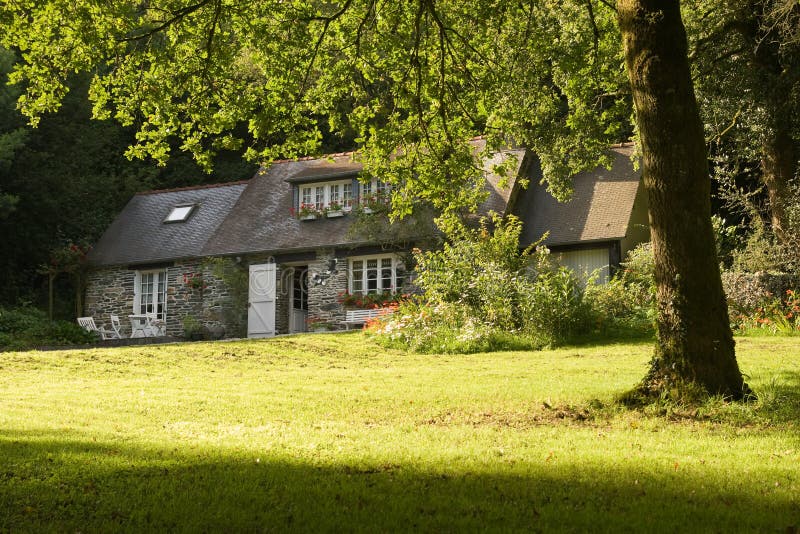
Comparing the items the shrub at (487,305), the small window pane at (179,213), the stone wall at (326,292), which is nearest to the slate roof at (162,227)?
the small window pane at (179,213)

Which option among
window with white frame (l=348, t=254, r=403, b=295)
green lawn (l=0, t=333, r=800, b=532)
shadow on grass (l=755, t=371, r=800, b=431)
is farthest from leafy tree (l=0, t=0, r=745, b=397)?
window with white frame (l=348, t=254, r=403, b=295)

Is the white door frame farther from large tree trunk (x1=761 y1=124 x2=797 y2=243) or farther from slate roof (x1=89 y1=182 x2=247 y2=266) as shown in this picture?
large tree trunk (x1=761 y1=124 x2=797 y2=243)

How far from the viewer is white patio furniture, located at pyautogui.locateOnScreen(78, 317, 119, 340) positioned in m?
24.5

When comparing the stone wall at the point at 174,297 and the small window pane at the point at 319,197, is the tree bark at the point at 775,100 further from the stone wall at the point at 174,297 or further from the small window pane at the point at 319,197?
the stone wall at the point at 174,297

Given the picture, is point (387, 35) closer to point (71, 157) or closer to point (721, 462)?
point (721, 462)

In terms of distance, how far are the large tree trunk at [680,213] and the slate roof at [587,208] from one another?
13.3 meters

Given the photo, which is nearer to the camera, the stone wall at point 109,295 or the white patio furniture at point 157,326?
the white patio furniture at point 157,326

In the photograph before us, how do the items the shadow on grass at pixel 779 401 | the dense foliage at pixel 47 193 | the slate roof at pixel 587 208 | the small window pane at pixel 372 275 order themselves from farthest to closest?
1. the dense foliage at pixel 47 193
2. the small window pane at pixel 372 275
3. the slate roof at pixel 587 208
4. the shadow on grass at pixel 779 401

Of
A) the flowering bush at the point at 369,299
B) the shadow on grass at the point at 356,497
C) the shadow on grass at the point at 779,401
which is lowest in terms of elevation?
the shadow on grass at the point at 356,497

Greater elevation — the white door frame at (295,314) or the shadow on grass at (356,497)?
the white door frame at (295,314)

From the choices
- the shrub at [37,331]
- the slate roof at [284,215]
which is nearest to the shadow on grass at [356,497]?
the slate roof at [284,215]

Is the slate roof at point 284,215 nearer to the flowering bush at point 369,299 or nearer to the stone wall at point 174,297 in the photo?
the stone wall at point 174,297

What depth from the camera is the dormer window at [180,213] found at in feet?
89.1

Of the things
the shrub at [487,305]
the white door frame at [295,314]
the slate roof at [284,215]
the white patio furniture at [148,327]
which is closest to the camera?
the shrub at [487,305]
